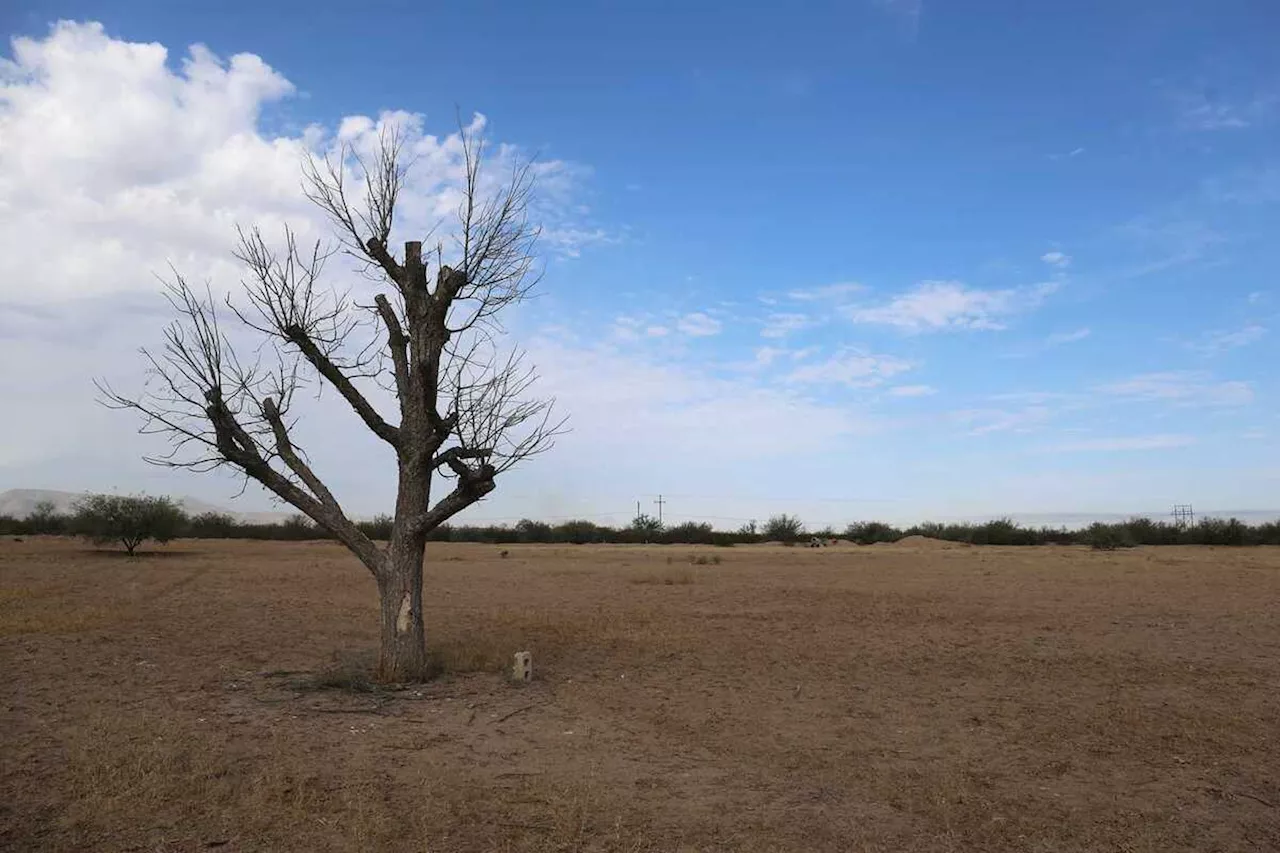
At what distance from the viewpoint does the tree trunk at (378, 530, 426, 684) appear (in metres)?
10.5

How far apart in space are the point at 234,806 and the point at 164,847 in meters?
0.74

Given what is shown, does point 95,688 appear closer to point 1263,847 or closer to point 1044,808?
point 1044,808

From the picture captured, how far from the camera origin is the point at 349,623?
1658 cm

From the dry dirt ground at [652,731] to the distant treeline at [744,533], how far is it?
40239 millimetres

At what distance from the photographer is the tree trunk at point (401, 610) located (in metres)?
10.5

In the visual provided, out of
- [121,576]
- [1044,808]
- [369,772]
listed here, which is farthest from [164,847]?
[121,576]

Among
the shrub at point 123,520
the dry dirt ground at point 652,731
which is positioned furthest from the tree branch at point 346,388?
the shrub at point 123,520

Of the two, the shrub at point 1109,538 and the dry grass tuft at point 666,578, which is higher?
the shrub at point 1109,538

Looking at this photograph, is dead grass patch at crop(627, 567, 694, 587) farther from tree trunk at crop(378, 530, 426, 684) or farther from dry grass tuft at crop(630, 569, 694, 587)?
tree trunk at crop(378, 530, 426, 684)

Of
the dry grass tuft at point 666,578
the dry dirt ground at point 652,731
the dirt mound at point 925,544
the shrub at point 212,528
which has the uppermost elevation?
the shrub at point 212,528

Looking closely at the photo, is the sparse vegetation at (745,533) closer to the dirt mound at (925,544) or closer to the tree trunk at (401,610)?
the dirt mound at (925,544)

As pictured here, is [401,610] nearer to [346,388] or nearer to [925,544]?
[346,388]

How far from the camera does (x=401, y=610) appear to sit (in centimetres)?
1045

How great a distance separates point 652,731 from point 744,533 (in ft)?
214
